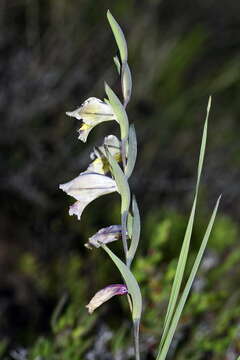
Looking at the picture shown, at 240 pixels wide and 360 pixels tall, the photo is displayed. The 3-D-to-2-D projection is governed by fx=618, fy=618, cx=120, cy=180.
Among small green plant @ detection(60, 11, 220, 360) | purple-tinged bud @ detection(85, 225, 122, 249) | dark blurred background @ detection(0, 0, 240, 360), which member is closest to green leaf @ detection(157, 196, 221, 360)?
small green plant @ detection(60, 11, 220, 360)

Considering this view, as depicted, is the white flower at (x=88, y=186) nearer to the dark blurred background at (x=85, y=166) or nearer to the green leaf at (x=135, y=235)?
the green leaf at (x=135, y=235)

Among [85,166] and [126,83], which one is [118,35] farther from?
[85,166]

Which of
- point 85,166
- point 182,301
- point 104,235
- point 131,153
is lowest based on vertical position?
point 85,166

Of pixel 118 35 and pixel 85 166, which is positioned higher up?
pixel 118 35

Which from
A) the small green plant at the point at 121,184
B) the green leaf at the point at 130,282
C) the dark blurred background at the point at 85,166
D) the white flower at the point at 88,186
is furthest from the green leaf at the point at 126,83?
the dark blurred background at the point at 85,166

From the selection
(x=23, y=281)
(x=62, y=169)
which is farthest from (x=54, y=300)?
(x=62, y=169)

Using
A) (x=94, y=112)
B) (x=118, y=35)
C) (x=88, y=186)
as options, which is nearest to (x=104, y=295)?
(x=88, y=186)
